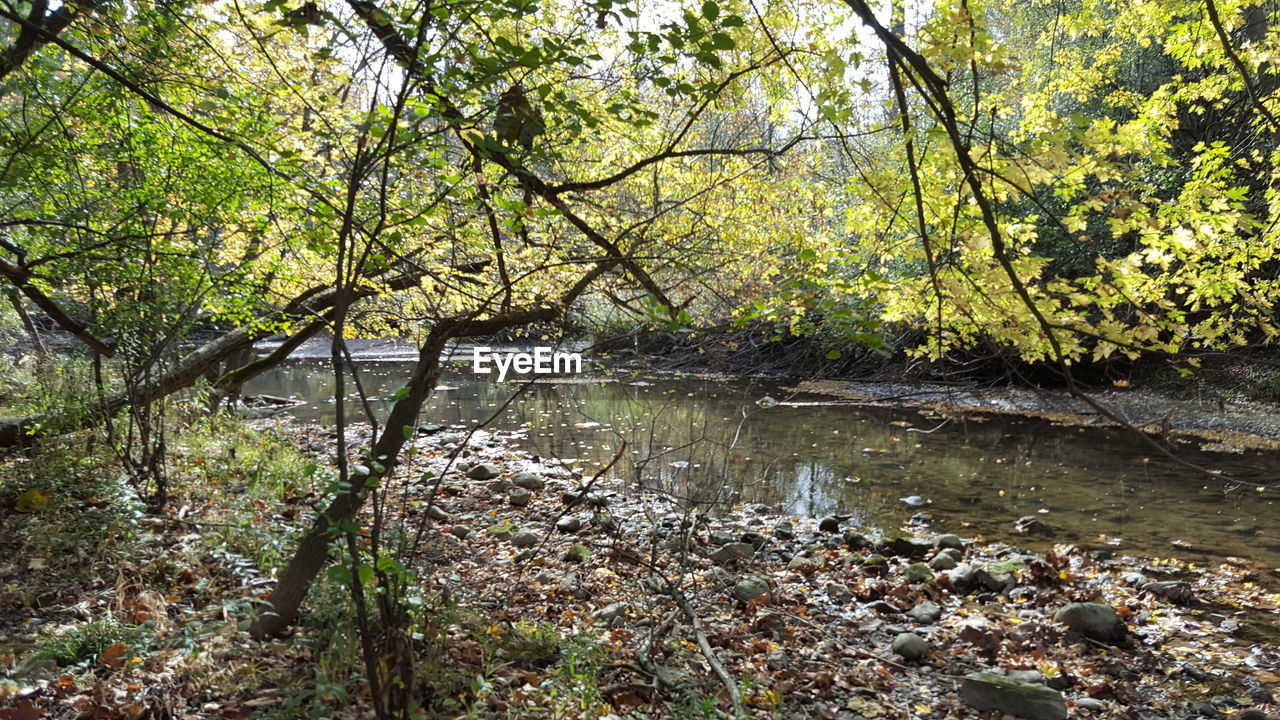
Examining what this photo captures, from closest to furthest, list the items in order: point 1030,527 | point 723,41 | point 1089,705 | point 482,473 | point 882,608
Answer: point 723,41
point 1089,705
point 882,608
point 1030,527
point 482,473

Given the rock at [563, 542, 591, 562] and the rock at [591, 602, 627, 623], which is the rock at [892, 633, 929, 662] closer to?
the rock at [591, 602, 627, 623]

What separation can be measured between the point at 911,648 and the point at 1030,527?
3.69 meters

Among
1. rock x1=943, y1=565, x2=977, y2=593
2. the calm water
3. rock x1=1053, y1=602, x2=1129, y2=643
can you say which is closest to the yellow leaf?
the calm water

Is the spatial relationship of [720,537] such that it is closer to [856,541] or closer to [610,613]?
[856,541]

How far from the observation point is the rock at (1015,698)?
12.9ft

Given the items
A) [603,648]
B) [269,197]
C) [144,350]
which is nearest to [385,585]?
[603,648]

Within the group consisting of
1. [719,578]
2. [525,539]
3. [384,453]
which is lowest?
[719,578]

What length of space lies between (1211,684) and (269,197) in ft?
21.8

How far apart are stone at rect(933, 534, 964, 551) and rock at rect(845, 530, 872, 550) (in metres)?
0.61

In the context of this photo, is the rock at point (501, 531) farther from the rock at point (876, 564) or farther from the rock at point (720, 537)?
the rock at point (876, 564)

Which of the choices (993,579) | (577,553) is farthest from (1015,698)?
(577,553)

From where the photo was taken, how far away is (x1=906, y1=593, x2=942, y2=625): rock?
531 centimetres

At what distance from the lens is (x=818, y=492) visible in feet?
30.4

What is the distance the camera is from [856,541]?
23.4 feet
